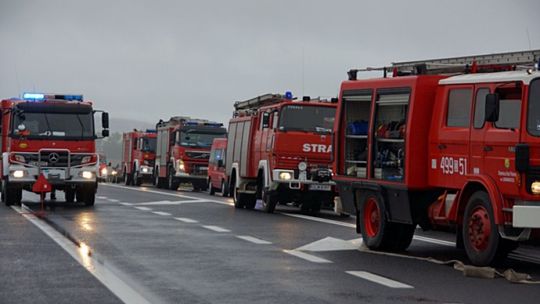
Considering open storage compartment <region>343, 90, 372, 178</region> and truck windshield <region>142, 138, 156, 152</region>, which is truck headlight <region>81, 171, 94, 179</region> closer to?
open storage compartment <region>343, 90, 372, 178</region>

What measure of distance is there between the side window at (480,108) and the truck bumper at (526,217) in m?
1.47

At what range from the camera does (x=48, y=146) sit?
2800 cm

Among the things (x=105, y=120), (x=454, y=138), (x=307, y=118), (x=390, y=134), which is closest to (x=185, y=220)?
(x=307, y=118)

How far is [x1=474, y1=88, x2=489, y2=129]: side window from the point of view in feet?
44.0

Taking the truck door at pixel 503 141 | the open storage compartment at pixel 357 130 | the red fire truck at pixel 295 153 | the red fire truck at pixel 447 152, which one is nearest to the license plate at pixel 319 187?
the red fire truck at pixel 295 153

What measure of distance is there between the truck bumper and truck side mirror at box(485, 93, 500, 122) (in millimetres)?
1175

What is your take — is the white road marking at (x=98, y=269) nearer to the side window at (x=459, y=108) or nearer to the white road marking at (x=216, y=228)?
the white road marking at (x=216, y=228)

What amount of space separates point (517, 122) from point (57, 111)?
1776 centimetres

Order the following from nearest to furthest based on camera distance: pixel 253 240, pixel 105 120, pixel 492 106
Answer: pixel 492 106 < pixel 253 240 < pixel 105 120

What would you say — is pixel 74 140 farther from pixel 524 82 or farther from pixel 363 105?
pixel 524 82

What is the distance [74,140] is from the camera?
28.2 m

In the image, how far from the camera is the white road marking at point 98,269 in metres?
10.1

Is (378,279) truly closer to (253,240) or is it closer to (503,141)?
(503,141)

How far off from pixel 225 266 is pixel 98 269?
1.47m
